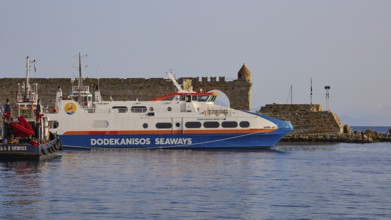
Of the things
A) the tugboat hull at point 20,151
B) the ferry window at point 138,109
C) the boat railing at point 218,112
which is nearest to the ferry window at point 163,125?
the ferry window at point 138,109

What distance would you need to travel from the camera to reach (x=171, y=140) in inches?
1860

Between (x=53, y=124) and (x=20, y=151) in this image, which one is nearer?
(x=20, y=151)

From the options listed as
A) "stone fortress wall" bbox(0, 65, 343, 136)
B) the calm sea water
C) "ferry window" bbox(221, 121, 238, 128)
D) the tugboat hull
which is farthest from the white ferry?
"stone fortress wall" bbox(0, 65, 343, 136)

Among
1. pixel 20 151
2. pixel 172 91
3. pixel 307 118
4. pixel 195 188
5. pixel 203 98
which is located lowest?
pixel 195 188

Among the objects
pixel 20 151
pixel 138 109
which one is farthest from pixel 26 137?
pixel 138 109

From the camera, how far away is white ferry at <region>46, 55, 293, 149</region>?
46.8m

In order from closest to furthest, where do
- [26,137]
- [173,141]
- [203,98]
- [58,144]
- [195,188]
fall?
[195,188] < [26,137] < [58,144] < [173,141] < [203,98]

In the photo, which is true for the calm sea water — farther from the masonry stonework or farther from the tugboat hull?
the masonry stonework

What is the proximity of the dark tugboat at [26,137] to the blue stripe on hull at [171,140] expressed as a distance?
121 inches

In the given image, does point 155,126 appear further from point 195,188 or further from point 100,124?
point 195,188

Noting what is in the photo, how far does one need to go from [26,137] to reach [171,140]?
10.4 meters

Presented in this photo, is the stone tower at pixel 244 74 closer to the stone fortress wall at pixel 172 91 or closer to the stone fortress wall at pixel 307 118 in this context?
the stone fortress wall at pixel 172 91

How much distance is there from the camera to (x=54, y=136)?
142 ft

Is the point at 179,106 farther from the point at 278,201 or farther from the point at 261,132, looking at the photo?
the point at 278,201
